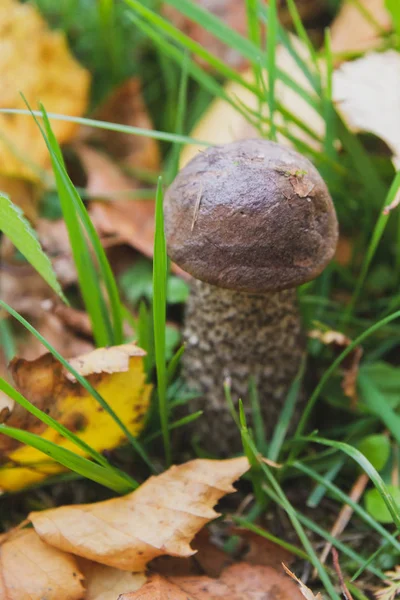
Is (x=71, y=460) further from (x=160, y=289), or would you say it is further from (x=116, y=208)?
(x=116, y=208)

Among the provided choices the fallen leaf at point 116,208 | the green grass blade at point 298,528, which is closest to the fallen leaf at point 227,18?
the fallen leaf at point 116,208

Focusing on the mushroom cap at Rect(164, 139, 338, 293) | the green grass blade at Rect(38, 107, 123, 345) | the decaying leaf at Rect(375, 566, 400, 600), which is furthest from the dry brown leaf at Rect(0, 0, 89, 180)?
the decaying leaf at Rect(375, 566, 400, 600)

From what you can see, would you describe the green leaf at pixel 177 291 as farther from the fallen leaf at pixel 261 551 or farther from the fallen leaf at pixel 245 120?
the fallen leaf at pixel 261 551

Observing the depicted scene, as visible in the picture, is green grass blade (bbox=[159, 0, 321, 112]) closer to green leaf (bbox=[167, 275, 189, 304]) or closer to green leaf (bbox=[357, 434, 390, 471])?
green leaf (bbox=[167, 275, 189, 304])

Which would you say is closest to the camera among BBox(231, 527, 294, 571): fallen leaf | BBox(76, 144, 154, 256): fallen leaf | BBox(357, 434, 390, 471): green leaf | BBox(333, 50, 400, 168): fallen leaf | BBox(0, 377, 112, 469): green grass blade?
BBox(0, 377, 112, 469): green grass blade

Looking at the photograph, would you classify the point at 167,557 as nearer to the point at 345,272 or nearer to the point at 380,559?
the point at 380,559
